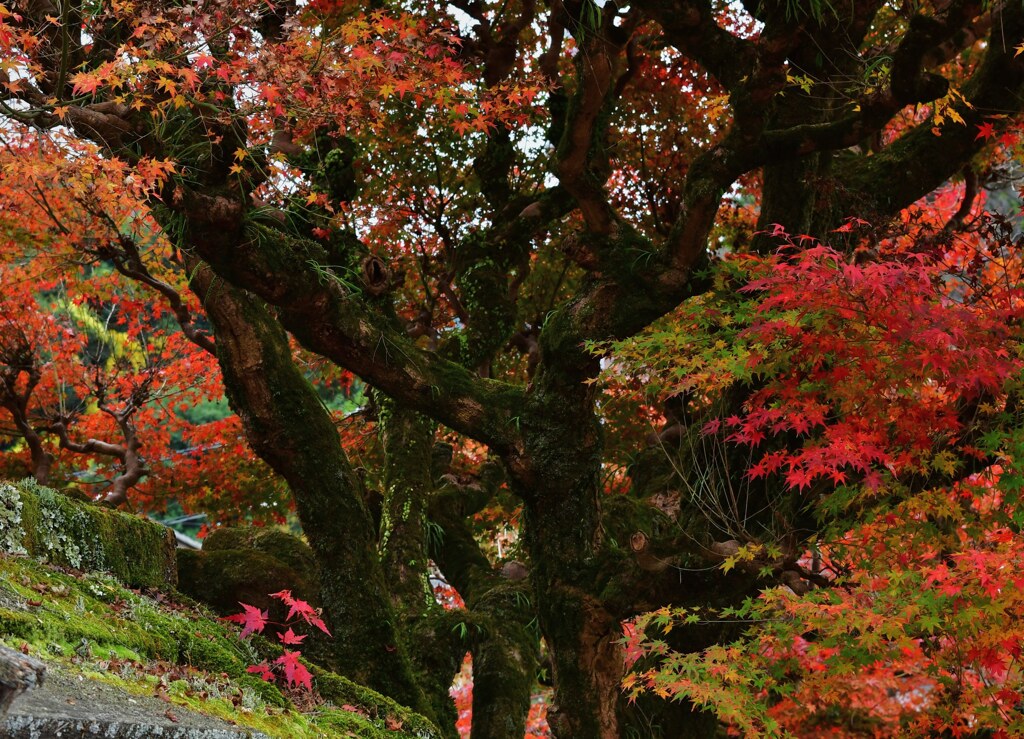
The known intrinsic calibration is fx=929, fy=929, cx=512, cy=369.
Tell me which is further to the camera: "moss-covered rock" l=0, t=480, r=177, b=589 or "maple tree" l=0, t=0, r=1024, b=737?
"maple tree" l=0, t=0, r=1024, b=737

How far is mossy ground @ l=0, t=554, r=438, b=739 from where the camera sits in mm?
3434

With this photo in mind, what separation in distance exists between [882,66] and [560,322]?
3.01 meters

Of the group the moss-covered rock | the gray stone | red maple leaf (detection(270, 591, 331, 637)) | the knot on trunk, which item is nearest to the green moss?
red maple leaf (detection(270, 591, 331, 637))

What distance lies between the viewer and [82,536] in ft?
16.3

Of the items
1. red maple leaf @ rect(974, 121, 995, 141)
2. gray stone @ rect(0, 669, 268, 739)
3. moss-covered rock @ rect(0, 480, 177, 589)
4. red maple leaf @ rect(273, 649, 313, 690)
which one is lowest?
gray stone @ rect(0, 669, 268, 739)

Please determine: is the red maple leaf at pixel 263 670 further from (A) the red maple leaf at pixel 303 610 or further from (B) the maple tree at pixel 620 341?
(B) the maple tree at pixel 620 341

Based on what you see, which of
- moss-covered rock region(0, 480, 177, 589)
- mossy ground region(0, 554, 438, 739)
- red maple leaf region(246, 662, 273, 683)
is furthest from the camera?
red maple leaf region(246, 662, 273, 683)

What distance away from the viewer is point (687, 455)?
8.27m

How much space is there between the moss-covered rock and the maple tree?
1660 millimetres

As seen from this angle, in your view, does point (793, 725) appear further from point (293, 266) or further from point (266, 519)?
point (293, 266)

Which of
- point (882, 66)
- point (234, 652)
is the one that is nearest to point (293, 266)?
point (234, 652)

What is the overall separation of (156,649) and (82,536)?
0.97 metres

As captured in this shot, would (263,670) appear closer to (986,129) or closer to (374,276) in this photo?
(374,276)

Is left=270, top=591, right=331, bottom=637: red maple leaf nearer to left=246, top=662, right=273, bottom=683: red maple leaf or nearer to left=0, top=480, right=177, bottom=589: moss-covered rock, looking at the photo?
left=246, top=662, right=273, bottom=683: red maple leaf
